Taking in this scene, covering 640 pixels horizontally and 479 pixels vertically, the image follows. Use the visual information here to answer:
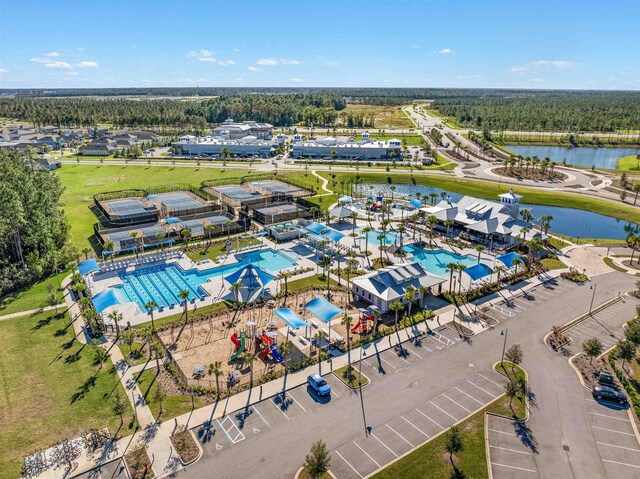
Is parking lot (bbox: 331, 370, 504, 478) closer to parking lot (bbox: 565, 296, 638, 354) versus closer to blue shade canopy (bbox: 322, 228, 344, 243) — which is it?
parking lot (bbox: 565, 296, 638, 354)

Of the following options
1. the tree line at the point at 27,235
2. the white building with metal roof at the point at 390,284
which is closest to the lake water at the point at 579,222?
the white building with metal roof at the point at 390,284

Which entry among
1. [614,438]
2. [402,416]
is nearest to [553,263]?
[614,438]

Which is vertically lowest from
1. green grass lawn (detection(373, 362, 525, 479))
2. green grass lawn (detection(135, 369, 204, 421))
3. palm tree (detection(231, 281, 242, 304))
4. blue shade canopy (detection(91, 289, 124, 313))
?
green grass lawn (detection(135, 369, 204, 421))

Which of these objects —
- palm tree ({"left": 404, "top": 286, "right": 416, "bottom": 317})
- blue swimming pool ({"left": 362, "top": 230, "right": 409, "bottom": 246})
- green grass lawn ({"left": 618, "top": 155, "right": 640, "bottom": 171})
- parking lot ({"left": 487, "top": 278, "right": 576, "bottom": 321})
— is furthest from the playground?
green grass lawn ({"left": 618, "top": 155, "right": 640, "bottom": 171})

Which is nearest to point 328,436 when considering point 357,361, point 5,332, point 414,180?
point 357,361

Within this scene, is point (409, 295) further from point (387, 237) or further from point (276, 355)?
point (387, 237)
